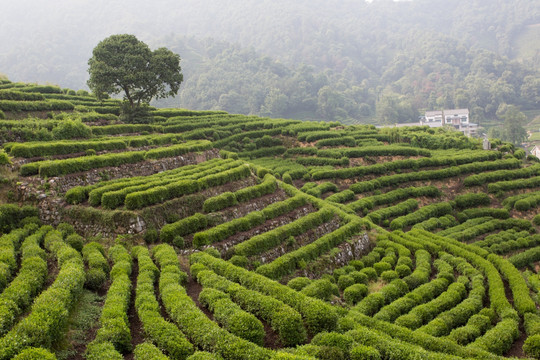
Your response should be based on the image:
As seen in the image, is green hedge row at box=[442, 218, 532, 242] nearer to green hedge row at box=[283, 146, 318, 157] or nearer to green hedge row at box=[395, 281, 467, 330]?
green hedge row at box=[395, 281, 467, 330]

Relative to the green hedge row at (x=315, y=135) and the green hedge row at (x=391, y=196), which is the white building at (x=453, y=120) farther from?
the green hedge row at (x=391, y=196)

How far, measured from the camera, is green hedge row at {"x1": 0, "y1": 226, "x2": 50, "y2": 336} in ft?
41.6

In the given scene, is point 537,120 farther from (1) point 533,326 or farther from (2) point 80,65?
(2) point 80,65

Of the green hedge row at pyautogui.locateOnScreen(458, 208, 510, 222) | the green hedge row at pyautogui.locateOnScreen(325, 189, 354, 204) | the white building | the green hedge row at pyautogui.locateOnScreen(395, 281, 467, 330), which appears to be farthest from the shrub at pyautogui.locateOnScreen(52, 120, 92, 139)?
the white building

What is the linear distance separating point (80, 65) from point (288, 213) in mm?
153199

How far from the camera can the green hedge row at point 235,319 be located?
46.6 ft

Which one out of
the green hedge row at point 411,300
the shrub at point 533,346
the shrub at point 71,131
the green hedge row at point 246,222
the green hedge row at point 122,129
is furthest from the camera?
the green hedge row at point 122,129

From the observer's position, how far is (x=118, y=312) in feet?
47.7

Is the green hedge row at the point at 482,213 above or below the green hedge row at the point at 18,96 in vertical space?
below

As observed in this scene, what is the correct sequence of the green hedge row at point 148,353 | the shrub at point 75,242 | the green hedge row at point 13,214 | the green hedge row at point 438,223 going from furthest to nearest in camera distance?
the green hedge row at point 438,223 → the green hedge row at point 13,214 → the shrub at point 75,242 → the green hedge row at point 148,353

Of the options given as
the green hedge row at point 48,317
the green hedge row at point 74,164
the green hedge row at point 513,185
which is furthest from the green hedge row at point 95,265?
the green hedge row at point 513,185

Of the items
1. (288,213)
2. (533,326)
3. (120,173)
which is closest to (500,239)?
(533,326)

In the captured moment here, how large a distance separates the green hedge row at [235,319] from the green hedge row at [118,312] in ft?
11.1

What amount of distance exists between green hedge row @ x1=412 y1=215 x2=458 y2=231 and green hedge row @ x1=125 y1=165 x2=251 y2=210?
62.9ft
